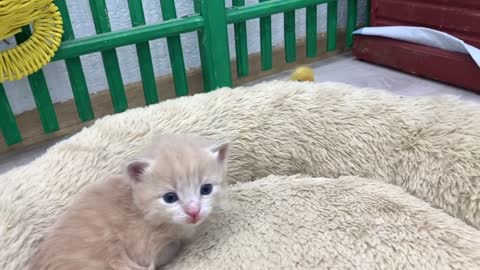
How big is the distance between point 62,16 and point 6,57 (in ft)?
0.81

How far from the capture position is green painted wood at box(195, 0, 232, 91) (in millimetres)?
1521

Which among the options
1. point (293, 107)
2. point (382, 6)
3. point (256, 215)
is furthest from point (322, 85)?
point (382, 6)

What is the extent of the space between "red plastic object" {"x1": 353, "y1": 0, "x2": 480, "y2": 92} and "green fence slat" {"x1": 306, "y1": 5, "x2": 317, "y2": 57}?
22cm

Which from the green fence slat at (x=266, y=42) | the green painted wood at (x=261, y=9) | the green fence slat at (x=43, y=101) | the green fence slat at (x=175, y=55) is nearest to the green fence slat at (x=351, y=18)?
the green painted wood at (x=261, y=9)

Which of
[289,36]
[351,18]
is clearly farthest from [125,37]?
[351,18]

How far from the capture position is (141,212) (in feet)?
2.63

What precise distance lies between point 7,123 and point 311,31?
48.6 inches

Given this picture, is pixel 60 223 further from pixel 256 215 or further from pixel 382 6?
pixel 382 6

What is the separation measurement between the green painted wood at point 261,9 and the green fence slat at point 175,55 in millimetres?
201

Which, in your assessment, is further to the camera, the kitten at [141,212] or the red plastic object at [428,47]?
the red plastic object at [428,47]

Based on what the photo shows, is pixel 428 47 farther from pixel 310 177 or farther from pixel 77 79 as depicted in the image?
pixel 77 79

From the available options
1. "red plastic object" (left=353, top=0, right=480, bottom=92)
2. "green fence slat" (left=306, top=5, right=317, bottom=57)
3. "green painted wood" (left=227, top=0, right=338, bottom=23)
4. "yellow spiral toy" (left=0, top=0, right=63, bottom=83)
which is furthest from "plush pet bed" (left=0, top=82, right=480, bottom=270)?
"green fence slat" (left=306, top=5, right=317, bottom=57)

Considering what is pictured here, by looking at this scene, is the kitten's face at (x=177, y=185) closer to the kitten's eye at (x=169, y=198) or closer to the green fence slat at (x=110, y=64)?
the kitten's eye at (x=169, y=198)

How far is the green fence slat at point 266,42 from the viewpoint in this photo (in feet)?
5.80
